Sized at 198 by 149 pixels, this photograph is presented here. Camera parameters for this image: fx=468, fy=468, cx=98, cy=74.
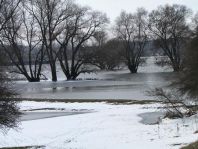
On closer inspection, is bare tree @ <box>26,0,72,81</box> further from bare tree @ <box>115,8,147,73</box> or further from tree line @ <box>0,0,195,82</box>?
bare tree @ <box>115,8,147,73</box>

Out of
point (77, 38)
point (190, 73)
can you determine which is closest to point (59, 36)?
point (77, 38)

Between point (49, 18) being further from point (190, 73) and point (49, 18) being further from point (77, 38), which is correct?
point (190, 73)

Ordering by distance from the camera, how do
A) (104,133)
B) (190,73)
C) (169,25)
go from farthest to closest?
(169,25)
(190,73)
(104,133)

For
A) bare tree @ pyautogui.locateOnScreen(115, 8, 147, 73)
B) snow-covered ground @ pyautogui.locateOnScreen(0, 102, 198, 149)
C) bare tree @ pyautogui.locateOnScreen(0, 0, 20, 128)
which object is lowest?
snow-covered ground @ pyautogui.locateOnScreen(0, 102, 198, 149)

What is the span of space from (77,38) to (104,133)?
5887cm

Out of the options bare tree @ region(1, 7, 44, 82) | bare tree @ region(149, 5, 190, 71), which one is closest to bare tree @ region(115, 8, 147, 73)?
bare tree @ region(149, 5, 190, 71)

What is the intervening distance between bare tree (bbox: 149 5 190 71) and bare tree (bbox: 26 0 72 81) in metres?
25.3

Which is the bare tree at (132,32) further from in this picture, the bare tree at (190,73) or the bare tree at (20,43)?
the bare tree at (190,73)

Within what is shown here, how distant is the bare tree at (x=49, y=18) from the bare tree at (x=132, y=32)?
2473 centimetres

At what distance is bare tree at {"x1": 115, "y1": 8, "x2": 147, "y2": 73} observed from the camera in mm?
94500

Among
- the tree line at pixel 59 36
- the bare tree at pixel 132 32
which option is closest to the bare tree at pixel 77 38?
the tree line at pixel 59 36

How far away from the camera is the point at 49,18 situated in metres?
70.0

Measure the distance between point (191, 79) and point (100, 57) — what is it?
59.3 m

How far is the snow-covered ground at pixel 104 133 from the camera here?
1316 centimetres
